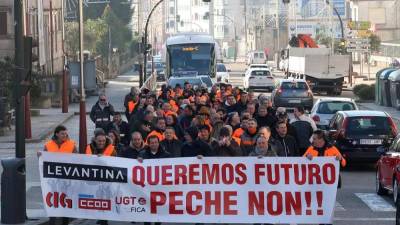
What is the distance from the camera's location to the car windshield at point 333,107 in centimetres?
3369

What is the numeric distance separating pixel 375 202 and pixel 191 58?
117 feet

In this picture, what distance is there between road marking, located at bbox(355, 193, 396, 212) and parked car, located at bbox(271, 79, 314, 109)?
92.0 feet

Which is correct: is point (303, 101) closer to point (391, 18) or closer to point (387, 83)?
point (387, 83)

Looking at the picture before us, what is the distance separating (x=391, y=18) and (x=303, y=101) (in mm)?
83512

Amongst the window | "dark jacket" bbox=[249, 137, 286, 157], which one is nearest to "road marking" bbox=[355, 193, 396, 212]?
"dark jacket" bbox=[249, 137, 286, 157]

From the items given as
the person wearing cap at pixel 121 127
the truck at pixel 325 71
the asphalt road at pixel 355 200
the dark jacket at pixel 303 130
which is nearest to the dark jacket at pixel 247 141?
the asphalt road at pixel 355 200

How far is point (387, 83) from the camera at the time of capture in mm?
52312

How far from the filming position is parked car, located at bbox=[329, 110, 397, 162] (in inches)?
1002

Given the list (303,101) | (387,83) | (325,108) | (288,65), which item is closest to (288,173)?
(325,108)

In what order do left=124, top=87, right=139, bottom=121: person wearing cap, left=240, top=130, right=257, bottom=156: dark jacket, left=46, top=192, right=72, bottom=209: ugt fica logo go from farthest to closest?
left=124, top=87, right=139, bottom=121: person wearing cap, left=240, top=130, right=257, bottom=156: dark jacket, left=46, top=192, right=72, bottom=209: ugt fica logo

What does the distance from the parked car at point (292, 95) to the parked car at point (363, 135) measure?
23163 millimetres

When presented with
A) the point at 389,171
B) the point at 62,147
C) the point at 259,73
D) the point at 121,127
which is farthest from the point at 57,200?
the point at 259,73

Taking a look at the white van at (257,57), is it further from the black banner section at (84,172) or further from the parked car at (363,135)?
the black banner section at (84,172)

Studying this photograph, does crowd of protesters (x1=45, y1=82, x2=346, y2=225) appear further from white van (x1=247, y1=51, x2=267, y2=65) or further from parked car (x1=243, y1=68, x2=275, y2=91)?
white van (x1=247, y1=51, x2=267, y2=65)
